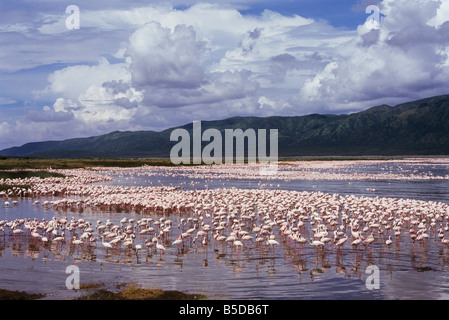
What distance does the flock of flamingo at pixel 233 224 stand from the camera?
758 inches

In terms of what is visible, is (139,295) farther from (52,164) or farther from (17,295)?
(52,164)

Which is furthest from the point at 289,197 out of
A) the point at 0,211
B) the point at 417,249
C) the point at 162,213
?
the point at 0,211

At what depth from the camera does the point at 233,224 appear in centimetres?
2341

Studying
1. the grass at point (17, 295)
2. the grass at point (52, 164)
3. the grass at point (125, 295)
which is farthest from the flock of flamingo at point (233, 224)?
the grass at point (52, 164)

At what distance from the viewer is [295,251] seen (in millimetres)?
18469

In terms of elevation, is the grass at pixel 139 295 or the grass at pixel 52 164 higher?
the grass at pixel 52 164

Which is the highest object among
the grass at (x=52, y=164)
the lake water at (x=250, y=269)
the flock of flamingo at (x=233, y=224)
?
the grass at (x=52, y=164)

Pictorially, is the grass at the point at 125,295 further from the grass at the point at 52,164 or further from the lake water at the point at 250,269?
the grass at the point at 52,164

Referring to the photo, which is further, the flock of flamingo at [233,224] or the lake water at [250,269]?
the flock of flamingo at [233,224]

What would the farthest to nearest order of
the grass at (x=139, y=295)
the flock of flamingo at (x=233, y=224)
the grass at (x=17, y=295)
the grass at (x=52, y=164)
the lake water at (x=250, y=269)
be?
the grass at (x=52, y=164)
the flock of flamingo at (x=233, y=224)
the lake water at (x=250, y=269)
the grass at (x=139, y=295)
the grass at (x=17, y=295)

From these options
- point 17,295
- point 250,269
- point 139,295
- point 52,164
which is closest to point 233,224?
point 250,269

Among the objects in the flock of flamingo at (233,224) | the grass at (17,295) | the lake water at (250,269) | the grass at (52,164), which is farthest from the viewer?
the grass at (52,164)
